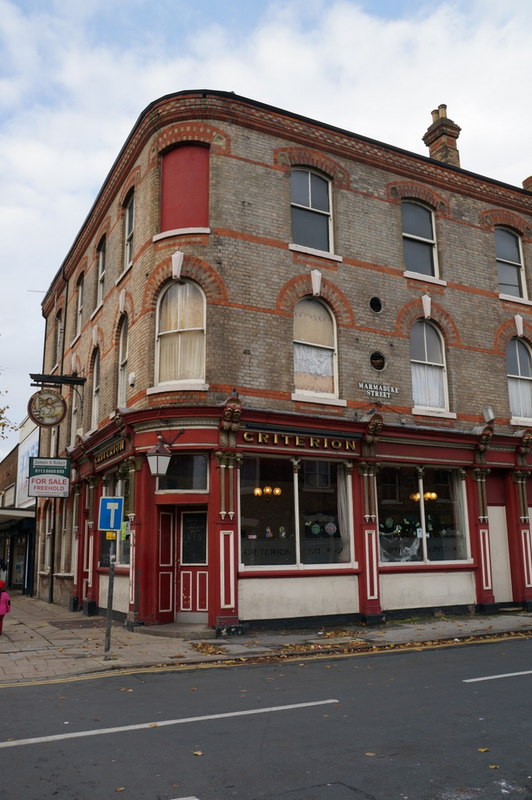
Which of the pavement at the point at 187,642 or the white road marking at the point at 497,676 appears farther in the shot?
the pavement at the point at 187,642

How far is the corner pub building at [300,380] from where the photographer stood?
14828 millimetres

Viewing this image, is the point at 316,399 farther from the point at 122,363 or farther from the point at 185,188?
the point at 185,188

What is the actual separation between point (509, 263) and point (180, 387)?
1119 cm

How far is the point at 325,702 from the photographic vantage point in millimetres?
8047

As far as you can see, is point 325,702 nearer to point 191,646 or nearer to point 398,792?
point 398,792

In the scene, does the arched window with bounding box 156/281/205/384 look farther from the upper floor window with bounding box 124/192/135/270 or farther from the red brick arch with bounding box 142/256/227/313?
the upper floor window with bounding box 124/192/135/270

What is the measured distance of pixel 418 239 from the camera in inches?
741

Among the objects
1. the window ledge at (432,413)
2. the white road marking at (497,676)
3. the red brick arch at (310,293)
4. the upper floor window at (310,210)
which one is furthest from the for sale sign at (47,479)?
the white road marking at (497,676)

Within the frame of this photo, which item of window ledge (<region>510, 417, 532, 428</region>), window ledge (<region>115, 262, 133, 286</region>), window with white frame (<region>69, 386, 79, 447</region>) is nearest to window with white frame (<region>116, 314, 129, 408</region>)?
window ledge (<region>115, 262, 133, 286</region>)

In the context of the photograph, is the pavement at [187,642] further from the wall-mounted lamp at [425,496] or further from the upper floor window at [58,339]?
the upper floor window at [58,339]

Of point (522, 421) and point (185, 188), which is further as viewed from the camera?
point (522, 421)

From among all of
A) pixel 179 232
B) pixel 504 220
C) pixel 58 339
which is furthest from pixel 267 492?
pixel 58 339

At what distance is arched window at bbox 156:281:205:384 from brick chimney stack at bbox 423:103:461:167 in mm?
10208

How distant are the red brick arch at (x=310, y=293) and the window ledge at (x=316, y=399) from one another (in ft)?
6.26
